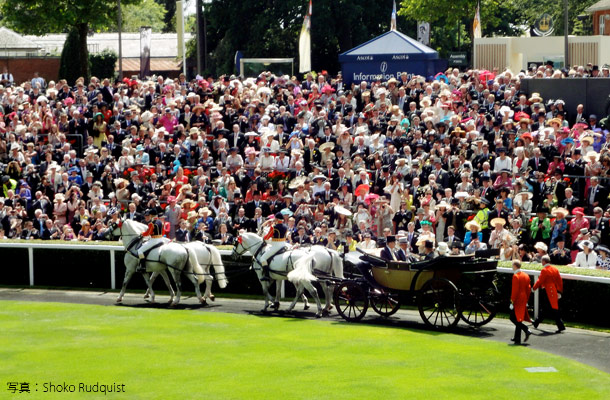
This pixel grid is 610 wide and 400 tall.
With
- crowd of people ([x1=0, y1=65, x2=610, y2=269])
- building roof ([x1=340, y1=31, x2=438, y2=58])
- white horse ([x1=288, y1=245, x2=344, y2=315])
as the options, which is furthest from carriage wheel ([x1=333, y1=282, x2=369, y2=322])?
building roof ([x1=340, y1=31, x2=438, y2=58])

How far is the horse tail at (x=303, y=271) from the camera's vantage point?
19.4 metres

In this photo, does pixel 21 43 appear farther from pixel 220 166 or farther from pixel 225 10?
pixel 220 166

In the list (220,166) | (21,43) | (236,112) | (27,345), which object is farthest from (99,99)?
(21,43)

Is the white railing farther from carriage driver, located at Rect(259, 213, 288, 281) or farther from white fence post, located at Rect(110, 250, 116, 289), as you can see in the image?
carriage driver, located at Rect(259, 213, 288, 281)

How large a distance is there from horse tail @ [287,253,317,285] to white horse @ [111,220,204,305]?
2.59 metres

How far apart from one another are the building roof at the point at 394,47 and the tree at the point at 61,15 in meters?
21.7

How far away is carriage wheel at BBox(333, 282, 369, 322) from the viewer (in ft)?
62.6

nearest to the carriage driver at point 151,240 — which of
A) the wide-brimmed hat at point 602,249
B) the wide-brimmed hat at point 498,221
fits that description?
the wide-brimmed hat at point 498,221

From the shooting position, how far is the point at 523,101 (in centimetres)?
2570

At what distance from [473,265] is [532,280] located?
153 cm

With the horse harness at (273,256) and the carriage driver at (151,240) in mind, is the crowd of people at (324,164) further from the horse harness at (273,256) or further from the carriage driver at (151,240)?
the horse harness at (273,256)

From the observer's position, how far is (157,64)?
7356cm

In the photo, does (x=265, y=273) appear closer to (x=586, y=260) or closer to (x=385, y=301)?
(x=385, y=301)

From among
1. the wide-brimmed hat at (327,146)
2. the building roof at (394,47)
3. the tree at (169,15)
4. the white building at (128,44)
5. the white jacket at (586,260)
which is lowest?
the white jacket at (586,260)
